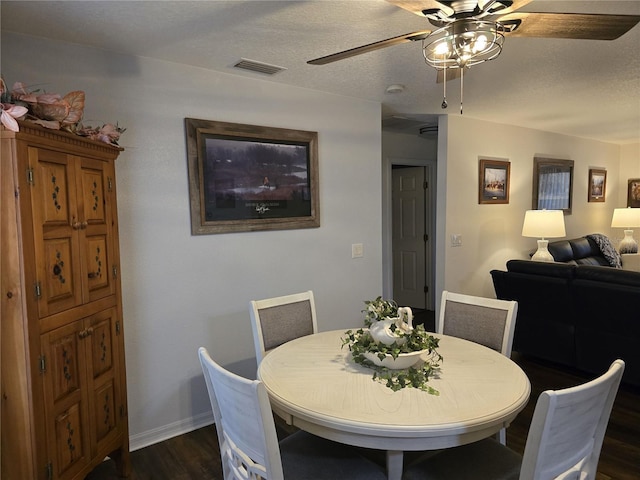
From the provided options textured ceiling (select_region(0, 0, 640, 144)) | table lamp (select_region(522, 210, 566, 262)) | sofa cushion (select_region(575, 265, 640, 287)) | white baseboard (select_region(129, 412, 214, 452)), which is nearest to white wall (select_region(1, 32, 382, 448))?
white baseboard (select_region(129, 412, 214, 452))

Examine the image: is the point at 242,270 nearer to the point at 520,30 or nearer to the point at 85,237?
the point at 85,237

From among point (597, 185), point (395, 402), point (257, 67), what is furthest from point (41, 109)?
point (597, 185)

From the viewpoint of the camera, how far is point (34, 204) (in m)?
1.57

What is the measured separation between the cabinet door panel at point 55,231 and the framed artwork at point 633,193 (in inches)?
303

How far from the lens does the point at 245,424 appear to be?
1.29 metres

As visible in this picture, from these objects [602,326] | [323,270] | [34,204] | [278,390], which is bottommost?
[602,326]

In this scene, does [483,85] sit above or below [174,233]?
above

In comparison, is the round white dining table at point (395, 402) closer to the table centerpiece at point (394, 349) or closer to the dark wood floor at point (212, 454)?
the table centerpiece at point (394, 349)

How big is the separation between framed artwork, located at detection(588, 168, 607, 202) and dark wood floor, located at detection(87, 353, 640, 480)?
4019 millimetres

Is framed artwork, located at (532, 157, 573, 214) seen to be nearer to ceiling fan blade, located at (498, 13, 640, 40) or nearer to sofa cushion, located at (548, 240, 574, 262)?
sofa cushion, located at (548, 240, 574, 262)

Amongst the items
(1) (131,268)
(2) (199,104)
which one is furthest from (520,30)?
(1) (131,268)

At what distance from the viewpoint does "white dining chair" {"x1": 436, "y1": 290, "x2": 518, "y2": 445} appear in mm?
2121

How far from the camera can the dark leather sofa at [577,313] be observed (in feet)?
9.53

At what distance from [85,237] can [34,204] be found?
1.09 ft
